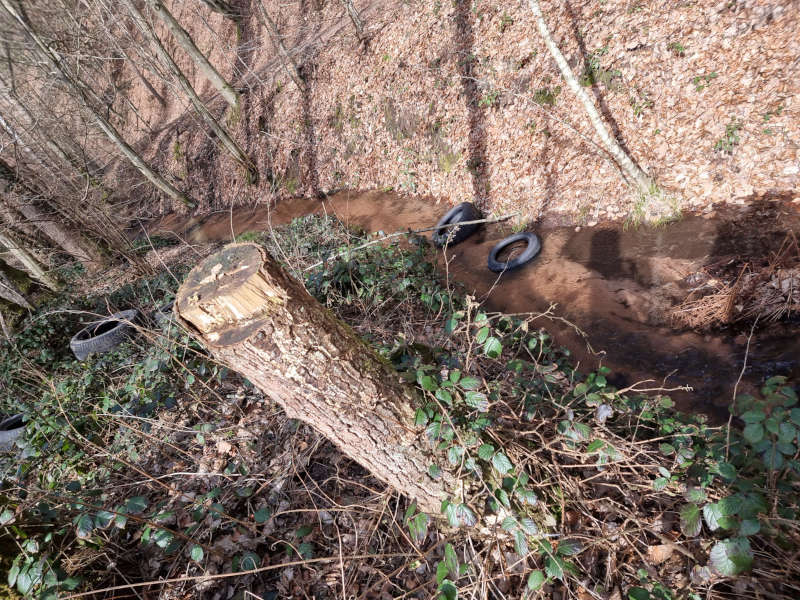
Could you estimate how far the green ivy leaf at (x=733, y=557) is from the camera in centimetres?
134

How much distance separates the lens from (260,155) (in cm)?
1322

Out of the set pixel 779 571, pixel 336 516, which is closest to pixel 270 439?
pixel 336 516

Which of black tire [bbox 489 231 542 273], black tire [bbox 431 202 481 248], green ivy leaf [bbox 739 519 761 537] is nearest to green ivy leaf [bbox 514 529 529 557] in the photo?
green ivy leaf [bbox 739 519 761 537]

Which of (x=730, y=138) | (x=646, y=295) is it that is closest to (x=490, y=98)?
(x=730, y=138)

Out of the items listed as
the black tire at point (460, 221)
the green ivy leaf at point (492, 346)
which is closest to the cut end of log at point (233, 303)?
the green ivy leaf at point (492, 346)

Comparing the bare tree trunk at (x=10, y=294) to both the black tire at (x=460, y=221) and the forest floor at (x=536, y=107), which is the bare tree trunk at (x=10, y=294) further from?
the black tire at (x=460, y=221)

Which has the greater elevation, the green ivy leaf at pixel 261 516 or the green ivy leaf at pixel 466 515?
the green ivy leaf at pixel 261 516

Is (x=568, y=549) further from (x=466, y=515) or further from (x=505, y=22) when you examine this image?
(x=505, y=22)

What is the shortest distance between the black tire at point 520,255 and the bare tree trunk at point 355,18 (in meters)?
8.46

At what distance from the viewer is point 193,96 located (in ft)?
35.9

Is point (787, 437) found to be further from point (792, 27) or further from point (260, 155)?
point (260, 155)


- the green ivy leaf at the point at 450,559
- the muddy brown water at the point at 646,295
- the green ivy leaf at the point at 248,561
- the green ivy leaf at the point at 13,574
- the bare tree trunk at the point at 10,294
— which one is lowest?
the muddy brown water at the point at 646,295

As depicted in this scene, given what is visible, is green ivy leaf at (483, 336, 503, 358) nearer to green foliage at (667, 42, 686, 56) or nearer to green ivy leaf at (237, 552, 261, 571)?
green ivy leaf at (237, 552, 261, 571)

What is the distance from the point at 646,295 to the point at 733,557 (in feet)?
12.9
